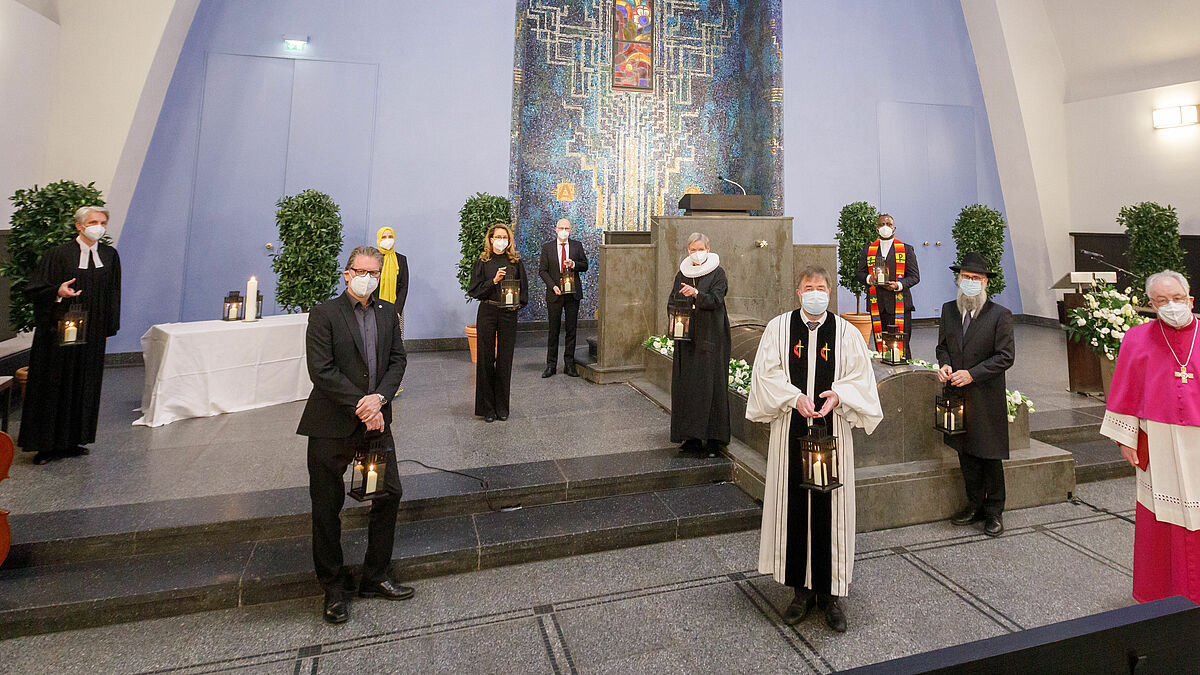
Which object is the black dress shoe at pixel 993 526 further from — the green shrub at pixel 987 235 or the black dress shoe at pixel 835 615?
the green shrub at pixel 987 235

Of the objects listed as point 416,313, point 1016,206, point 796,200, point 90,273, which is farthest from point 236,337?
point 1016,206

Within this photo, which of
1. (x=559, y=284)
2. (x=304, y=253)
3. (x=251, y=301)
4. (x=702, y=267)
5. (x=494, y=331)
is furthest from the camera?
(x=559, y=284)

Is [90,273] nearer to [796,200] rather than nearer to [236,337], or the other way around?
[236,337]

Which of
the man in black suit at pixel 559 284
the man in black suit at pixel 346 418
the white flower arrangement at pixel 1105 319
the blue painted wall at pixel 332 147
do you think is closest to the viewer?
the man in black suit at pixel 346 418

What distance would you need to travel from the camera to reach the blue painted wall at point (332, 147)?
762 centimetres

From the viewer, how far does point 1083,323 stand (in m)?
5.53

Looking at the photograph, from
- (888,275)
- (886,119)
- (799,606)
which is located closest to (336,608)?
(799,606)

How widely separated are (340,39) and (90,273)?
5.81 m

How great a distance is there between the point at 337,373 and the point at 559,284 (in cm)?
444

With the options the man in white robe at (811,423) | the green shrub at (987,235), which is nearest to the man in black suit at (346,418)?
the man in white robe at (811,423)

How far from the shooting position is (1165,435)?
8.56 ft

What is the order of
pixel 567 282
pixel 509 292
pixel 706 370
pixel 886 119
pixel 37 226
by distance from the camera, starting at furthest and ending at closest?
pixel 886 119, pixel 567 282, pixel 509 292, pixel 37 226, pixel 706 370

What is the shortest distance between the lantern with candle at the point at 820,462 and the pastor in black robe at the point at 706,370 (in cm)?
161

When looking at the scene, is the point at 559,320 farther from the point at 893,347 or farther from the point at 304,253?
the point at 893,347
